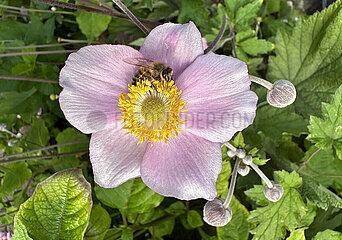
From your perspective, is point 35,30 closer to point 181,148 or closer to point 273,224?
point 181,148

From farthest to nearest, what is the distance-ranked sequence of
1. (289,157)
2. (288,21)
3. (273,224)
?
(288,21), (289,157), (273,224)

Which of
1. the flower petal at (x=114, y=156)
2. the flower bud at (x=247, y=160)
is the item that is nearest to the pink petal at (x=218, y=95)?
the flower bud at (x=247, y=160)

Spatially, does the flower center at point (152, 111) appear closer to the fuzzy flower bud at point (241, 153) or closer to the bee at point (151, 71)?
the bee at point (151, 71)

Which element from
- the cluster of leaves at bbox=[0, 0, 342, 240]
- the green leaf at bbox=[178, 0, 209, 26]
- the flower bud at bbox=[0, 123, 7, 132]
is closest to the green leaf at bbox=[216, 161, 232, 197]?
the cluster of leaves at bbox=[0, 0, 342, 240]

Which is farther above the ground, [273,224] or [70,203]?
[70,203]

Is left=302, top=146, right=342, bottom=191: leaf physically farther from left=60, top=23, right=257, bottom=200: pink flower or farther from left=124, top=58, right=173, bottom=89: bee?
left=124, top=58, right=173, bottom=89: bee

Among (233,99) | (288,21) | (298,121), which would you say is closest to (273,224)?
(298,121)

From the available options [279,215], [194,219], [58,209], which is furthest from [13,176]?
[279,215]
